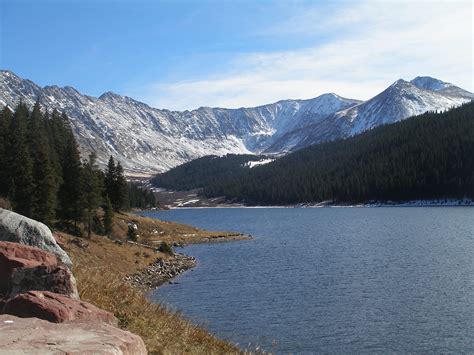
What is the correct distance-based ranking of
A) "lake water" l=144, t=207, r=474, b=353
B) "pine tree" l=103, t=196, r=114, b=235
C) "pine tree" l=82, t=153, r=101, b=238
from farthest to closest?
"pine tree" l=103, t=196, r=114, b=235 → "pine tree" l=82, t=153, r=101, b=238 → "lake water" l=144, t=207, r=474, b=353

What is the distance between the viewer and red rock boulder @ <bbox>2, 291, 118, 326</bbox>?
322 inches

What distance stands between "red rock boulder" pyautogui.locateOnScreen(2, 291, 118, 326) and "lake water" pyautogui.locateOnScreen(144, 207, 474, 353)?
718 centimetres

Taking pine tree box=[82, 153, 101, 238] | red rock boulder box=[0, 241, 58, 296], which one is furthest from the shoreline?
red rock boulder box=[0, 241, 58, 296]

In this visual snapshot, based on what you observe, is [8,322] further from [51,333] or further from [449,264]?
[449,264]

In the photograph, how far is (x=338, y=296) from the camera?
44.2 meters

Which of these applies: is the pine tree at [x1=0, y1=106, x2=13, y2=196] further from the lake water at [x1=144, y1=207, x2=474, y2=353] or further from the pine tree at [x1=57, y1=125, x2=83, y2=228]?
the lake water at [x1=144, y1=207, x2=474, y2=353]

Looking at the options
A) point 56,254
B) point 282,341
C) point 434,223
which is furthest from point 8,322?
point 434,223

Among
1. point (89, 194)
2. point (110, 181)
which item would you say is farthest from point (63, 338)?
point (110, 181)

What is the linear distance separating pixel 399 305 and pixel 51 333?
1502 inches

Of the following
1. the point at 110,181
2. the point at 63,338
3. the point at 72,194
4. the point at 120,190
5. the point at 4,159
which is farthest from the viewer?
the point at 110,181

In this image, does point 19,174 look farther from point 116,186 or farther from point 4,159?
point 116,186

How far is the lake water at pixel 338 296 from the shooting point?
32.3 m

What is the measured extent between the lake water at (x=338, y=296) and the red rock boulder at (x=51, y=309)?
7182 millimetres

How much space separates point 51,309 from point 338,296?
39.1 metres
